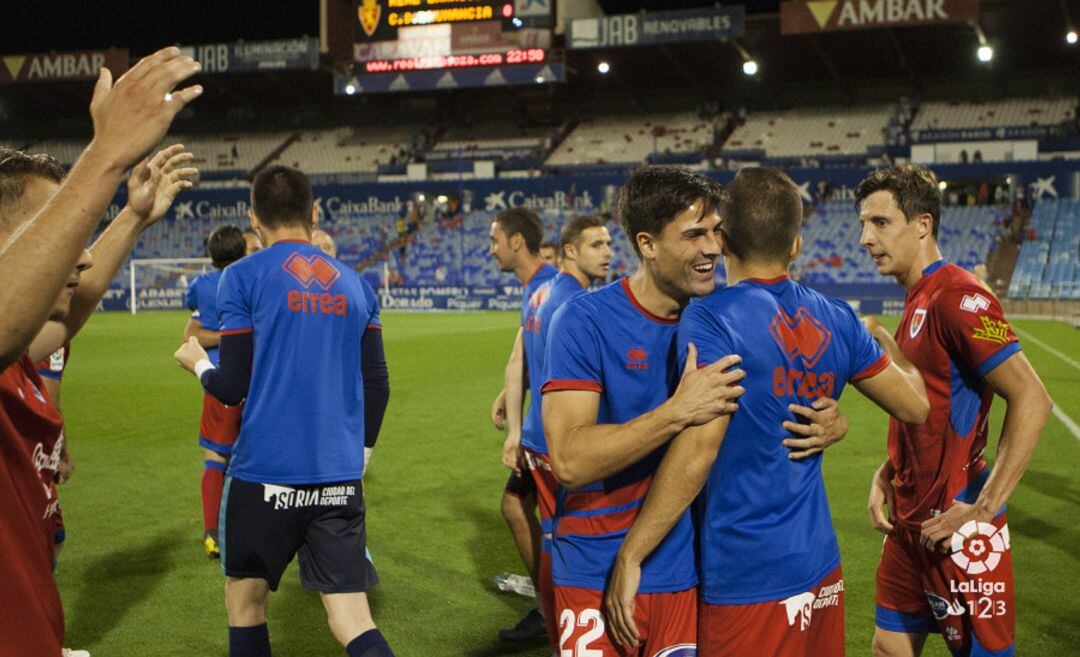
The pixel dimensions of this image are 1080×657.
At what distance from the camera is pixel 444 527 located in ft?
23.7

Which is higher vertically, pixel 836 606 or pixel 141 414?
pixel 836 606

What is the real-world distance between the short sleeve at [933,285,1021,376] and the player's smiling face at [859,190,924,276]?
0.85ft

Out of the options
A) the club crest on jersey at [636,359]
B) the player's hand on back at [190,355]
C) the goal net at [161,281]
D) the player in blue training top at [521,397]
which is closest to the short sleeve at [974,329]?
the club crest on jersey at [636,359]

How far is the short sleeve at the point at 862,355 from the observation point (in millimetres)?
2750

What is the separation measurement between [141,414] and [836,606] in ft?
38.6

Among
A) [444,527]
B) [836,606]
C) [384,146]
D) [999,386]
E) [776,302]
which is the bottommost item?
[444,527]

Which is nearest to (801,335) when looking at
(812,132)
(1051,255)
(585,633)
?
(585,633)

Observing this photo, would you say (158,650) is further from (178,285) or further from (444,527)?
(178,285)

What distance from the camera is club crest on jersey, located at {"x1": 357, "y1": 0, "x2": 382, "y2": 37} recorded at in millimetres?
38156

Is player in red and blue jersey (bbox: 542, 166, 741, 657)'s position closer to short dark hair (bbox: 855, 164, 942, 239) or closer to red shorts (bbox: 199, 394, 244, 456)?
short dark hair (bbox: 855, 164, 942, 239)

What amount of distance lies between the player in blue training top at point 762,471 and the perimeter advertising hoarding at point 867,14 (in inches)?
1458

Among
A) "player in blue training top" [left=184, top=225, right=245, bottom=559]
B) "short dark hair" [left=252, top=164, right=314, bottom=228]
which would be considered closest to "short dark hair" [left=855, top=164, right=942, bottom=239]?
"short dark hair" [left=252, top=164, right=314, bottom=228]

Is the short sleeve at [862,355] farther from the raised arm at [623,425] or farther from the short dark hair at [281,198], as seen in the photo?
the short dark hair at [281,198]

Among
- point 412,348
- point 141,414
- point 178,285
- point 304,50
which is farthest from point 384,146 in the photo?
point 141,414
